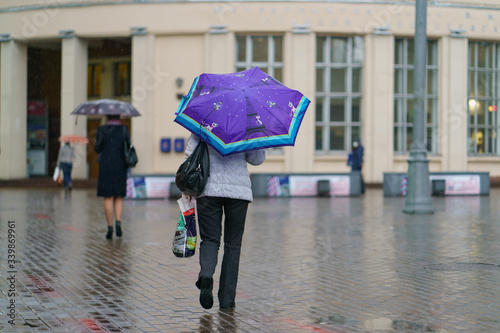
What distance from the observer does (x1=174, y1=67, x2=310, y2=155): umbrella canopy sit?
5754 mm

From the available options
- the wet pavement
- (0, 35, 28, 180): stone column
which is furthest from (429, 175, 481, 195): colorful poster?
(0, 35, 28, 180): stone column

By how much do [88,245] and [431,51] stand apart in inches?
874

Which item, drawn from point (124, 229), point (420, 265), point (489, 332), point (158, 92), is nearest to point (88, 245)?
point (124, 229)

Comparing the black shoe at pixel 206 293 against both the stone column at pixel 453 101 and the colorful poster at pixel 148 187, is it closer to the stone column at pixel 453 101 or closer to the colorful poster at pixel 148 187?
the colorful poster at pixel 148 187

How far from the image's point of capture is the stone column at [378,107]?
2856 cm

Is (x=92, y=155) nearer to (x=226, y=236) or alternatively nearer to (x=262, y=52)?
(x=262, y=52)

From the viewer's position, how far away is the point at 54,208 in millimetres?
17375

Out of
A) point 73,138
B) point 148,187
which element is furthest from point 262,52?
point 148,187

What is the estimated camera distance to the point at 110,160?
10945 mm

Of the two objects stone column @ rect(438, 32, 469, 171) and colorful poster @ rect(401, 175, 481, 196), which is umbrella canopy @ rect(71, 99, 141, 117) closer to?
colorful poster @ rect(401, 175, 481, 196)

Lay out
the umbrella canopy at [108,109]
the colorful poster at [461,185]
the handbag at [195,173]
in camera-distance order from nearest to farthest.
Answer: the handbag at [195,173] → the umbrella canopy at [108,109] → the colorful poster at [461,185]

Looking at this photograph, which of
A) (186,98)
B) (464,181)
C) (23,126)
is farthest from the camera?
(23,126)

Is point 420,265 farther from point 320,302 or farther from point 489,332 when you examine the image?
point 489,332

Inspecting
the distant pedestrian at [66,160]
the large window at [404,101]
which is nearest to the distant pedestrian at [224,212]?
the distant pedestrian at [66,160]
